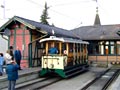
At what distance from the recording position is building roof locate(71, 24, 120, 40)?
32.8m

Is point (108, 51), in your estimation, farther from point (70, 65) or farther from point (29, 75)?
point (29, 75)

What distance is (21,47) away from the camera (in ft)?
75.8

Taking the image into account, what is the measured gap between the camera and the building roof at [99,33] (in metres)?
32.8

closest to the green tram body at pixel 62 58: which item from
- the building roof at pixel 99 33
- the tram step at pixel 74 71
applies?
the tram step at pixel 74 71

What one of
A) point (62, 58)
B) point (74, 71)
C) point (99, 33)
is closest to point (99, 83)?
point (62, 58)

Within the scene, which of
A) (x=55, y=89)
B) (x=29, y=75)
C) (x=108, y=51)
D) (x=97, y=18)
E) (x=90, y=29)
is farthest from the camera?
(x=97, y=18)

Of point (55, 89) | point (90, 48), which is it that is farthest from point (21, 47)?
point (90, 48)

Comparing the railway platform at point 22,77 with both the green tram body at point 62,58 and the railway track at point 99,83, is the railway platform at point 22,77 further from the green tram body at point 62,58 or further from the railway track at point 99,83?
the railway track at point 99,83

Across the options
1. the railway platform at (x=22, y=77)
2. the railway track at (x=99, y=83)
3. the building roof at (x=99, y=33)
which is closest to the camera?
the railway platform at (x=22, y=77)

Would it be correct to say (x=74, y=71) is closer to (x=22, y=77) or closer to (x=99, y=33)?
(x=22, y=77)

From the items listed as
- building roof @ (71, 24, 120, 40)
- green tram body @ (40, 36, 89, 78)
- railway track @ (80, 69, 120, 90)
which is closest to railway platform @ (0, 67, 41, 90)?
green tram body @ (40, 36, 89, 78)

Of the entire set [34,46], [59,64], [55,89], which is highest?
[34,46]

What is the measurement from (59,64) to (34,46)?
536cm

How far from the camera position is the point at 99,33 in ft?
116
